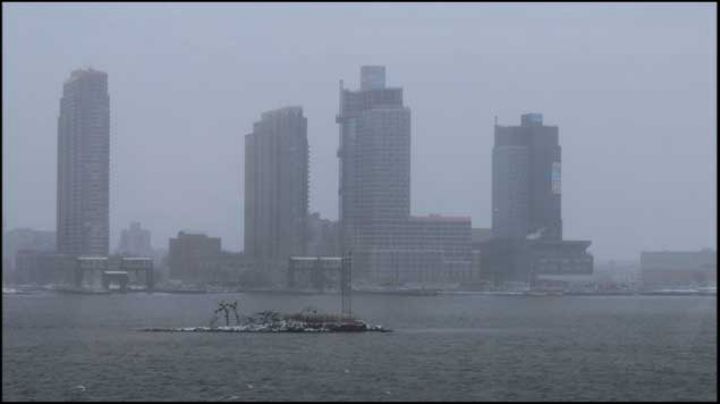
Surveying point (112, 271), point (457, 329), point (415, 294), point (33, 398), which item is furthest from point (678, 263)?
point (33, 398)

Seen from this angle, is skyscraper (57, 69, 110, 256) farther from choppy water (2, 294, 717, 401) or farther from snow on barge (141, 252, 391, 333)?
snow on barge (141, 252, 391, 333)

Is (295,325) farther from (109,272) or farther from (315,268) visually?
(315,268)

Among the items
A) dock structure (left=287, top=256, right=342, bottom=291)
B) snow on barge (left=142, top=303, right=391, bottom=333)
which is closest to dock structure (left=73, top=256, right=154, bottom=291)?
dock structure (left=287, top=256, right=342, bottom=291)

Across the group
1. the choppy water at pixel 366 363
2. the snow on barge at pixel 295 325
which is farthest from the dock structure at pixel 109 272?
the snow on barge at pixel 295 325

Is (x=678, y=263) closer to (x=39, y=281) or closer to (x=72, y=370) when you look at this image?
(x=39, y=281)

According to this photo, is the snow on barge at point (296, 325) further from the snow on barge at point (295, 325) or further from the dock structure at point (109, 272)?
the dock structure at point (109, 272)

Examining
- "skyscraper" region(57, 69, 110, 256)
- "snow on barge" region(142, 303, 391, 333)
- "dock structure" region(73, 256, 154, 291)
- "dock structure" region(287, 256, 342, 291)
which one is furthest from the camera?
"dock structure" region(287, 256, 342, 291)

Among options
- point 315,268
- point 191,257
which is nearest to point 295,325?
point 315,268
